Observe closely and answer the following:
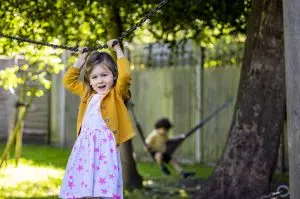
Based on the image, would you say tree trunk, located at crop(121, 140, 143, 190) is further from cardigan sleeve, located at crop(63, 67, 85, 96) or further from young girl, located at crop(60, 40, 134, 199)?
young girl, located at crop(60, 40, 134, 199)

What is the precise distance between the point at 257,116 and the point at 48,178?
14.8 ft

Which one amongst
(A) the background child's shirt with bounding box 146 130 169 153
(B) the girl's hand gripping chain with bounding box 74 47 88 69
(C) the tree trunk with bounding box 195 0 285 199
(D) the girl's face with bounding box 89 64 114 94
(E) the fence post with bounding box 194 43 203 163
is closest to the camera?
(D) the girl's face with bounding box 89 64 114 94

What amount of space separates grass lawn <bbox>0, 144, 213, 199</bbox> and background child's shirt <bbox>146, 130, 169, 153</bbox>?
44 centimetres

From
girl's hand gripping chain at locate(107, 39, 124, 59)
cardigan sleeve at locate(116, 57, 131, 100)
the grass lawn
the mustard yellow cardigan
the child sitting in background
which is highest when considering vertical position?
girl's hand gripping chain at locate(107, 39, 124, 59)

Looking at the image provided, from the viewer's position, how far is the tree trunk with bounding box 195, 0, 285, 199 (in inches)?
283

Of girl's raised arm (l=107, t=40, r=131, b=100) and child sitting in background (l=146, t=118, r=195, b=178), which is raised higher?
girl's raised arm (l=107, t=40, r=131, b=100)

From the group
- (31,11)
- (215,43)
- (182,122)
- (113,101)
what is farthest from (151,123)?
(113,101)

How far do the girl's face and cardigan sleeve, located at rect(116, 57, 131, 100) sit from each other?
0.28 ft

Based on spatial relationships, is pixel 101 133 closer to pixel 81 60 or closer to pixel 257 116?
pixel 81 60

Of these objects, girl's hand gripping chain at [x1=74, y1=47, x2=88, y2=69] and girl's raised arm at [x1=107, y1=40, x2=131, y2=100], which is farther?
girl's hand gripping chain at [x1=74, y1=47, x2=88, y2=69]

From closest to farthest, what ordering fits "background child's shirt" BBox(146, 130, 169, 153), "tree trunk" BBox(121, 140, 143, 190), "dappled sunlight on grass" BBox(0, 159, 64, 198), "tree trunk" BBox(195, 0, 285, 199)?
"tree trunk" BBox(195, 0, 285, 199) < "dappled sunlight on grass" BBox(0, 159, 64, 198) < "tree trunk" BBox(121, 140, 143, 190) < "background child's shirt" BBox(146, 130, 169, 153)

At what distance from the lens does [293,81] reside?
4891 mm

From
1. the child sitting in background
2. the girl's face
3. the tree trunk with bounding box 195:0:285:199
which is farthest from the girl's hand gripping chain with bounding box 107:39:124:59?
the child sitting in background

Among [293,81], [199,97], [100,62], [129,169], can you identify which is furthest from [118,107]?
[199,97]
